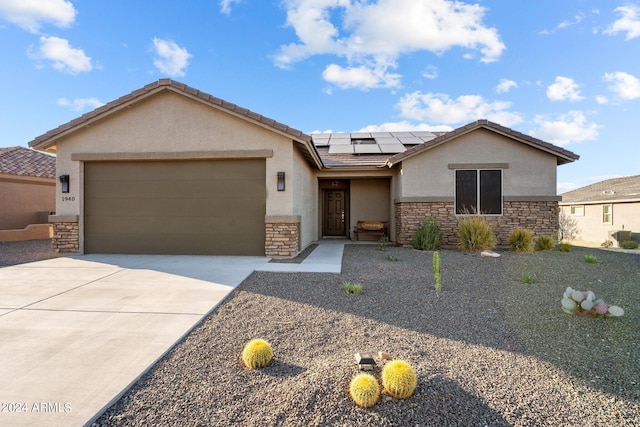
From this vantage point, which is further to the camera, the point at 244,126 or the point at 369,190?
the point at 369,190

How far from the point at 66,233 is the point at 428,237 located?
1133 cm

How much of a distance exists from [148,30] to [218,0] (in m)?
2.48

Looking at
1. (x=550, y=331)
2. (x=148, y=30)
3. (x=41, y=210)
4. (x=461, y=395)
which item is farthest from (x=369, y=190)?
(x=41, y=210)

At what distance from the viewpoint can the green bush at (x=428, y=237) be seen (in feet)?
36.7

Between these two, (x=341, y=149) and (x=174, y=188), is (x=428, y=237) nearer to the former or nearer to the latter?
(x=341, y=149)

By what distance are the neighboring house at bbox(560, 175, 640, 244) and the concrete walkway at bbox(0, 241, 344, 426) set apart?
20498mm

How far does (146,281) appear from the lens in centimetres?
628

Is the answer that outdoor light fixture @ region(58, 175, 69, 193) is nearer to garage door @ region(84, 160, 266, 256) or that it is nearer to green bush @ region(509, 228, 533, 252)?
garage door @ region(84, 160, 266, 256)

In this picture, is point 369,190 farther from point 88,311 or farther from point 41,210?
point 41,210

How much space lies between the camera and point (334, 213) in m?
15.6

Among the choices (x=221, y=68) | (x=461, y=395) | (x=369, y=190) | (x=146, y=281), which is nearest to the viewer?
(x=461, y=395)

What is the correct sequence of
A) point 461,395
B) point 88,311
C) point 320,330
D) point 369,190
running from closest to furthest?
point 461,395, point 320,330, point 88,311, point 369,190

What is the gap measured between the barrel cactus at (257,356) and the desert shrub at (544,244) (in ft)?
36.6

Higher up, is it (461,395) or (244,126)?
(244,126)
